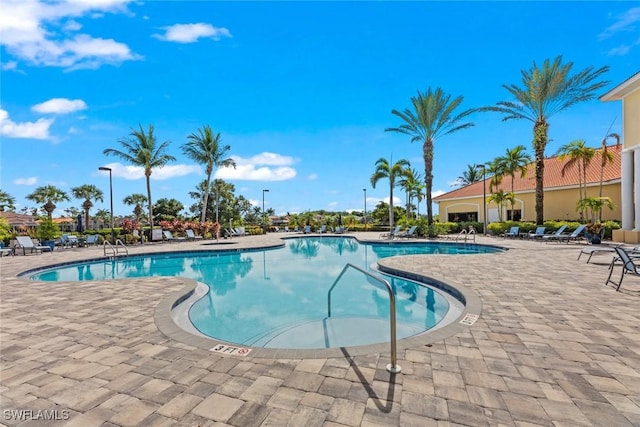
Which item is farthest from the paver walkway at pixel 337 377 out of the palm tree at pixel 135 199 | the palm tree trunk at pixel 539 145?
the palm tree at pixel 135 199

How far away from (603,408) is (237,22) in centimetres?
1252

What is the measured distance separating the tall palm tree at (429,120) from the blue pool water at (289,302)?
11344 mm

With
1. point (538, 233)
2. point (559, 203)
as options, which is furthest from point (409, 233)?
point (559, 203)

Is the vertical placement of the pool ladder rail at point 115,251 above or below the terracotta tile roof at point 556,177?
below

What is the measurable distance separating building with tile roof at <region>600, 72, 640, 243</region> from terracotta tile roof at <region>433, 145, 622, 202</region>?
3.89m

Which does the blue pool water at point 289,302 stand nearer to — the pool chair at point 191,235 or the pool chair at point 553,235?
the pool chair at point 191,235

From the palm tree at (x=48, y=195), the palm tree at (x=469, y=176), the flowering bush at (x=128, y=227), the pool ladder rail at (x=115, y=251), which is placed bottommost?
the pool ladder rail at (x=115, y=251)

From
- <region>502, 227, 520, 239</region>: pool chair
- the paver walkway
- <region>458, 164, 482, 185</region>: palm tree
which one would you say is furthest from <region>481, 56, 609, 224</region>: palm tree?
<region>458, 164, 482, 185</region>: palm tree

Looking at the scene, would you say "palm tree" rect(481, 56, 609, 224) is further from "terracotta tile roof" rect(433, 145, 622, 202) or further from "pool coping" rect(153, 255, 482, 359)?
"pool coping" rect(153, 255, 482, 359)

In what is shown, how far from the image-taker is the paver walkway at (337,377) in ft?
7.29

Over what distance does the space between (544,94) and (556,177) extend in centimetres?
926

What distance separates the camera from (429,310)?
19.0 feet

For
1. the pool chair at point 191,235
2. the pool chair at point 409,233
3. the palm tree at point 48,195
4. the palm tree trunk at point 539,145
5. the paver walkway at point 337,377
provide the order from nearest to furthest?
1. the paver walkway at point 337,377
2. the palm tree trunk at point 539,145
3. the pool chair at point 409,233
4. the pool chair at point 191,235
5. the palm tree at point 48,195

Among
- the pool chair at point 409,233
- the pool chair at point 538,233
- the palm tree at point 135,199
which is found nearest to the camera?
the pool chair at point 538,233
